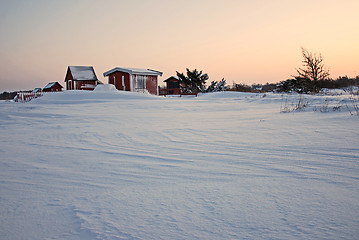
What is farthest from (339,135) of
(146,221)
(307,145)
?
(146,221)

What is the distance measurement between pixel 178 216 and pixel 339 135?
8.92ft

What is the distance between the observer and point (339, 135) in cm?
288

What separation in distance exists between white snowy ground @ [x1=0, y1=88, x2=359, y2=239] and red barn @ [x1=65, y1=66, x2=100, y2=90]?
28770 mm

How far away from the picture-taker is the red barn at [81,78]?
29.1m

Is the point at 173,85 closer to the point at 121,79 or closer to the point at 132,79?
the point at 121,79

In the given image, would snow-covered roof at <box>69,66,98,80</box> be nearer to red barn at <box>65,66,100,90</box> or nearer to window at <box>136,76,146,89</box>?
red barn at <box>65,66,100,90</box>

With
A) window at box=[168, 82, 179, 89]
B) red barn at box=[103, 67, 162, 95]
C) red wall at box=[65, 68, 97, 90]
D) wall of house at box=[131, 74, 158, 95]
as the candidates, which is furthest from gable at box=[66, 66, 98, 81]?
window at box=[168, 82, 179, 89]

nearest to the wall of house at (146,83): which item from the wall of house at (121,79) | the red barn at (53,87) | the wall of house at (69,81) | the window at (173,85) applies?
the wall of house at (121,79)

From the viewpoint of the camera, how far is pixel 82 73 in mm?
29797

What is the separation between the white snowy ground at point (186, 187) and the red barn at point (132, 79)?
19.9 meters

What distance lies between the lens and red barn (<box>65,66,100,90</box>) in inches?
1147

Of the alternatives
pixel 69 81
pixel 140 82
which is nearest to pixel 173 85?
pixel 140 82

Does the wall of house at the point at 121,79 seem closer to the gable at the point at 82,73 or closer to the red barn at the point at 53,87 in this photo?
the gable at the point at 82,73

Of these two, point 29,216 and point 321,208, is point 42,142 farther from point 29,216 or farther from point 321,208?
point 321,208
